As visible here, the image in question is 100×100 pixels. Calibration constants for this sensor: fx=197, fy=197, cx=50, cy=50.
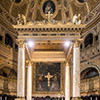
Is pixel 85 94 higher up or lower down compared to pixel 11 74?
lower down

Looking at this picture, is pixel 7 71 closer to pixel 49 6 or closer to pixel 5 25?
pixel 5 25

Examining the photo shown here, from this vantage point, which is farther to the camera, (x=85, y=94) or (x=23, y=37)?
(x=85, y=94)

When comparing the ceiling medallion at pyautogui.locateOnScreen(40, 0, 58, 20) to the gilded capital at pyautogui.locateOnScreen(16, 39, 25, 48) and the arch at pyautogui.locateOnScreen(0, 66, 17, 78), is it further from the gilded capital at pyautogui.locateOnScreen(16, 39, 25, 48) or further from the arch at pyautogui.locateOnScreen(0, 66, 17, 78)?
the gilded capital at pyautogui.locateOnScreen(16, 39, 25, 48)

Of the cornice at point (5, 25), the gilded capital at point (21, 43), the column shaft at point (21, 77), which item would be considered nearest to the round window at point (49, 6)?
the cornice at point (5, 25)

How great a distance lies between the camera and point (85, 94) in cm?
2214

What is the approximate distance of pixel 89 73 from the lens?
2277 centimetres

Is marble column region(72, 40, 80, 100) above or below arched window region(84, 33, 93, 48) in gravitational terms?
below

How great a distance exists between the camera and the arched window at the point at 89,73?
21.4 metres

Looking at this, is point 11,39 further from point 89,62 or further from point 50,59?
point 89,62

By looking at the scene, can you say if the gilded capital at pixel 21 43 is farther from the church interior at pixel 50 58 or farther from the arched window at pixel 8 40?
the arched window at pixel 8 40

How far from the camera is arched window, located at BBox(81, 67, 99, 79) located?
842 inches

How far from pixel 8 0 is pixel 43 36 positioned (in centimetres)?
913

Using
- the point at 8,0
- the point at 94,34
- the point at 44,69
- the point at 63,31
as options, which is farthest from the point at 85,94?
the point at 8,0

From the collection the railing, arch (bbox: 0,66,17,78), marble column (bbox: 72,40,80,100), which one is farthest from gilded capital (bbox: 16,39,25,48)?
the railing
